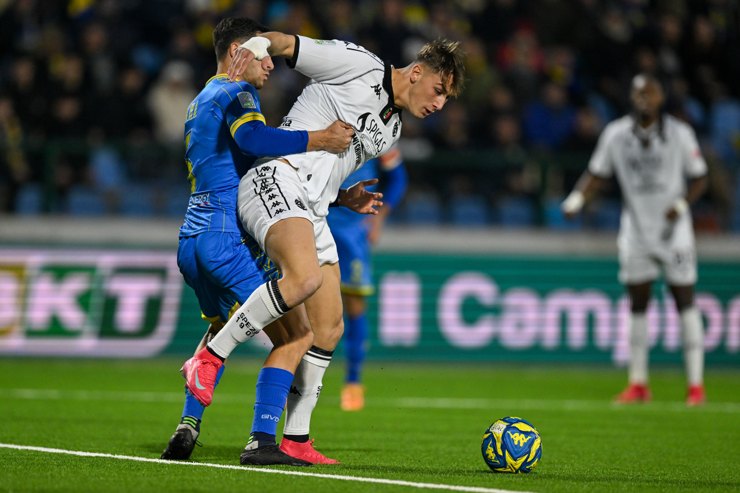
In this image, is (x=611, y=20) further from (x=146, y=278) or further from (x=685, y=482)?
(x=685, y=482)

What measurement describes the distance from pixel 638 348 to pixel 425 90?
582 cm

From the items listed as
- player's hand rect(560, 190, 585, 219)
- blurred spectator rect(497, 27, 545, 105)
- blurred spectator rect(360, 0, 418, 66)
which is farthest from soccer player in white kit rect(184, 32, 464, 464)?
blurred spectator rect(497, 27, 545, 105)

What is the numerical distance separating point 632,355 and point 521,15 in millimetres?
8520

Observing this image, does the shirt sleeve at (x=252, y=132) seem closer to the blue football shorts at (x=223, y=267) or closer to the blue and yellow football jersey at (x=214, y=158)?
the blue and yellow football jersey at (x=214, y=158)

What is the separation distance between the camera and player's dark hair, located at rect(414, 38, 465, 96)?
22.6 ft

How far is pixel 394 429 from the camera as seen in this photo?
8.99 metres

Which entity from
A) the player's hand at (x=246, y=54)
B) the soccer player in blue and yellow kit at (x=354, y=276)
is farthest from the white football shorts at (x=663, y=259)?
the player's hand at (x=246, y=54)

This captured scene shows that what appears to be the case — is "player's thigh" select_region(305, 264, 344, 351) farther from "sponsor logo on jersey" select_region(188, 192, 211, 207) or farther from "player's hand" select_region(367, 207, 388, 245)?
"player's hand" select_region(367, 207, 388, 245)

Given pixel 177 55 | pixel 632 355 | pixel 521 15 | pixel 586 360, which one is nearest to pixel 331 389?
pixel 632 355

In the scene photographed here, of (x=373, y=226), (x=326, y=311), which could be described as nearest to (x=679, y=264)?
(x=373, y=226)

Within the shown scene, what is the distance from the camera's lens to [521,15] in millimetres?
19000

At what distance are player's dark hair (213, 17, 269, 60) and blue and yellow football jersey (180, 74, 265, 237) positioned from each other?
0.71 feet

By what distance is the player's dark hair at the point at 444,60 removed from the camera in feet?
22.6

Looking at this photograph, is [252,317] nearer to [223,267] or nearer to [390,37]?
[223,267]
